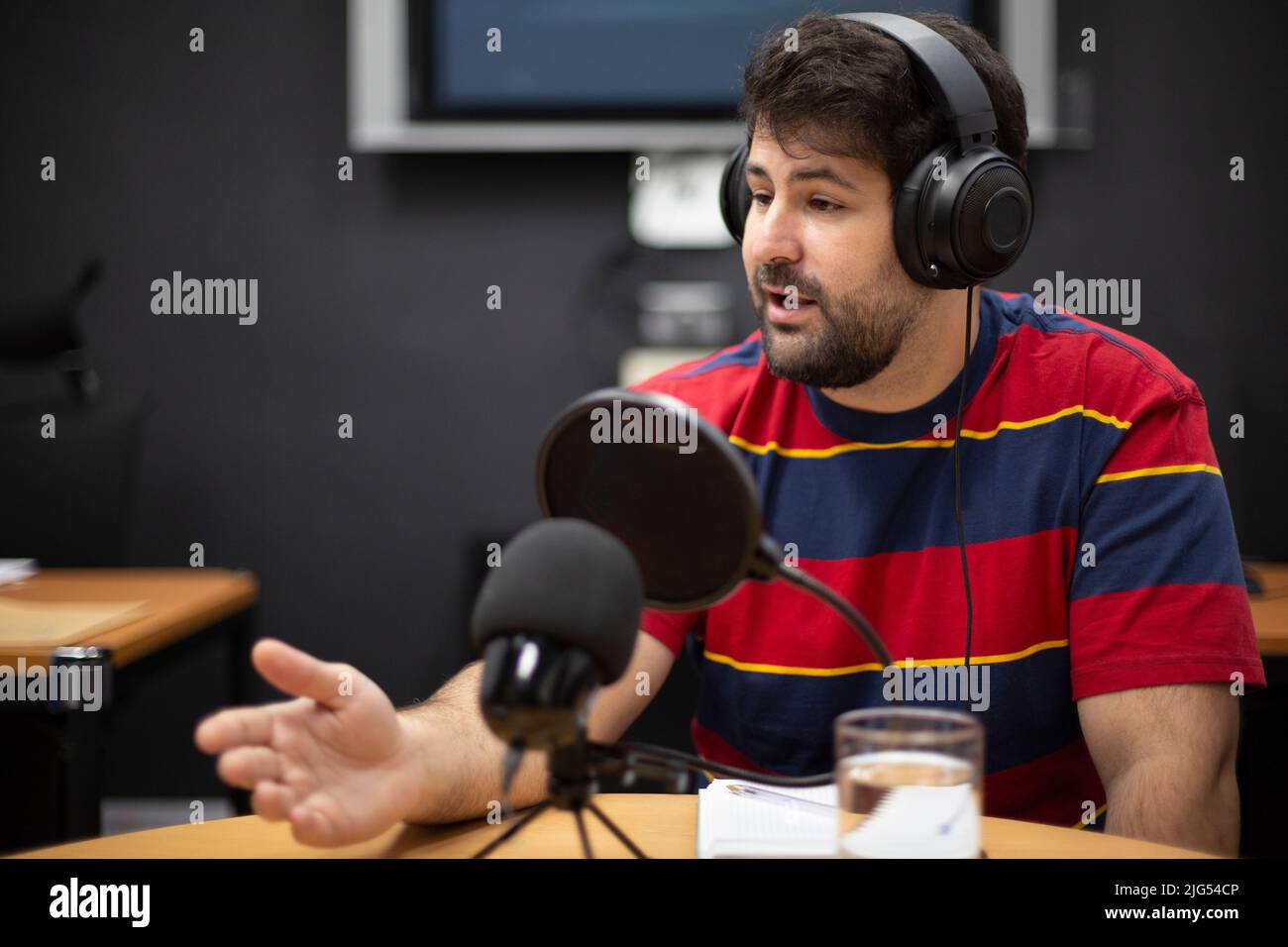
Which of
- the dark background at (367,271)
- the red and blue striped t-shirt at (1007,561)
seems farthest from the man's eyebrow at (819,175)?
the dark background at (367,271)

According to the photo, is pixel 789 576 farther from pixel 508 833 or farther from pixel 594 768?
pixel 508 833

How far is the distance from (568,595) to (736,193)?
0.81 meters

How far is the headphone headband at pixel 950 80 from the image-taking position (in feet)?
3.75

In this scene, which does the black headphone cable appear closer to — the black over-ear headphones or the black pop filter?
the black over-ear headphones

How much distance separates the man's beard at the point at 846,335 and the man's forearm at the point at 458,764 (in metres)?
0.45

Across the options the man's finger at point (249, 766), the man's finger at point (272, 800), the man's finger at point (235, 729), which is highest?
the man's finger at point (235, 729)

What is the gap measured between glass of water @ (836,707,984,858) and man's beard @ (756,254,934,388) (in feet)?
1.84

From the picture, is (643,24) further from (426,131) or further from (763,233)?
(763,233)

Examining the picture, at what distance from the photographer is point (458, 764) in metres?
0.90

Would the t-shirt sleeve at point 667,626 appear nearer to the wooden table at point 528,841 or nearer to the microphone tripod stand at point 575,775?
the wooden table at point 528,841

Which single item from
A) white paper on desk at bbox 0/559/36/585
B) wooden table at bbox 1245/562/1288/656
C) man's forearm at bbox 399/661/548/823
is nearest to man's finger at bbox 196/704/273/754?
man's forearm at bbox 399/661/548/823

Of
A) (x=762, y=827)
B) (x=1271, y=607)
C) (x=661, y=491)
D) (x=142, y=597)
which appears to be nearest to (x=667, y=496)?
(x=661, y=491)

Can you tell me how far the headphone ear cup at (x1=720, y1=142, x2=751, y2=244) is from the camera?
132 centimetres
